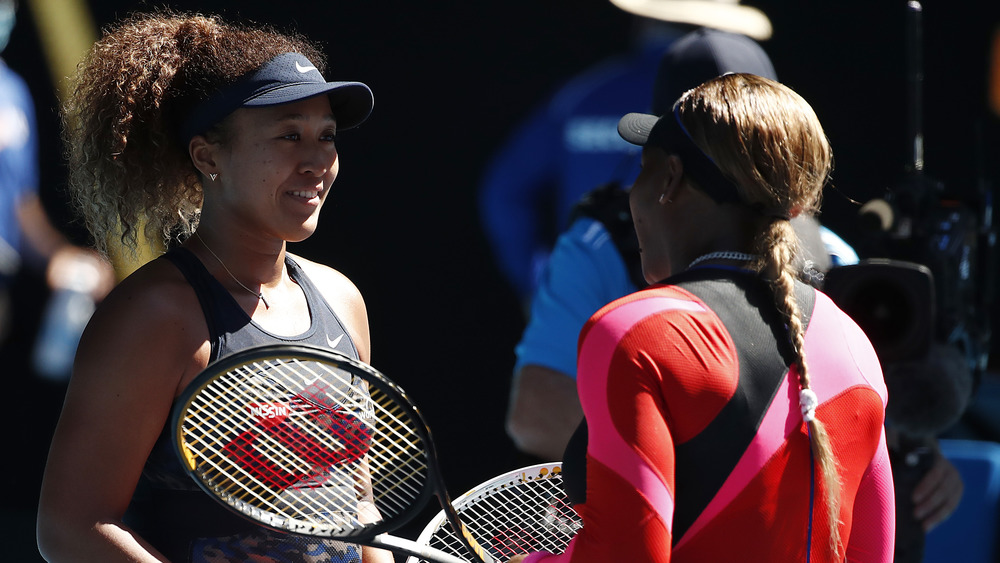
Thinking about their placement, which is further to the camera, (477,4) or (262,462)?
(477,4)

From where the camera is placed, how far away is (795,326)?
1.23 m

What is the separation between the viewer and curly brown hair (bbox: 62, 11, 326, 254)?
1507 millimetres

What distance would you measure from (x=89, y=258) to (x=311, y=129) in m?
2.24

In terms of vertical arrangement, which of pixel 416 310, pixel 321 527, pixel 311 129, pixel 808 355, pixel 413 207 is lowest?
pixel 416 310

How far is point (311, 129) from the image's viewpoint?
61.7 inches

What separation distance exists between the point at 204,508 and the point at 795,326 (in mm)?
842

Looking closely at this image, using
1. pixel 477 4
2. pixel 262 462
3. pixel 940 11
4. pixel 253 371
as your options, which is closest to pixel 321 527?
pixel 262 462

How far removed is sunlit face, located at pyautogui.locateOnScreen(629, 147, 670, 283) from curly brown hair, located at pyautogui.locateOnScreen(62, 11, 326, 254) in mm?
603

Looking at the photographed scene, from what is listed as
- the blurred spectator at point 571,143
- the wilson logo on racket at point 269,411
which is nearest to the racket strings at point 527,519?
the wilson logo on racket at point 269,411

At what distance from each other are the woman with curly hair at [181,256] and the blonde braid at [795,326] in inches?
27.0

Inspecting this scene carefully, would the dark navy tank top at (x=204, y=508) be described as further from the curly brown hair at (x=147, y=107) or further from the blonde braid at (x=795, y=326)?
the blonde braid at (x=795, y=326)

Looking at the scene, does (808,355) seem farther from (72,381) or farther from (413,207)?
(413,207)

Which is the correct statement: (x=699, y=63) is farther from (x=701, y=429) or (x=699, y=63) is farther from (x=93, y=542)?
(x=93, y=542)

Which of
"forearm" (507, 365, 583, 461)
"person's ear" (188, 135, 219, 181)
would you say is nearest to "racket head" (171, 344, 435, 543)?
"person's ear" (188, 135, 219, 181)
